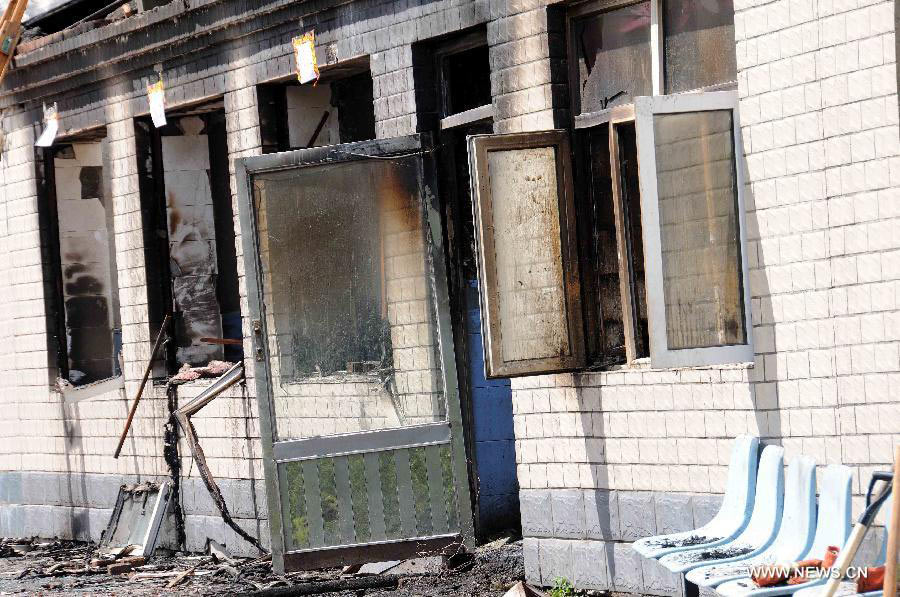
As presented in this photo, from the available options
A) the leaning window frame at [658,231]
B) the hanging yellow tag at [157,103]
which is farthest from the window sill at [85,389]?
the leaning window frame at [658,231]

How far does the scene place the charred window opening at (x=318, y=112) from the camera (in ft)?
35.0

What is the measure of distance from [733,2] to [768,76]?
1.65 ft

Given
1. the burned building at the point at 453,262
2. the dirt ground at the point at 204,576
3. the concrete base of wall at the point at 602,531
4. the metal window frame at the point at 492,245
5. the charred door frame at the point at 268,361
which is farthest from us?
the charred door frame at the point at 268,361

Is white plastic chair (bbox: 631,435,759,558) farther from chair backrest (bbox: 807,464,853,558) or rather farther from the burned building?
chair backrest (bbox: 807,464,853,558)

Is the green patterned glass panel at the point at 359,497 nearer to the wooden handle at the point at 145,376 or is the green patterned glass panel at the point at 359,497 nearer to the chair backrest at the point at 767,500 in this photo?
the wooden handle at the point at 145,376

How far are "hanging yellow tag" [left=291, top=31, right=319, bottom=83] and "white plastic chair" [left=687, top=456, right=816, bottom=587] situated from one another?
489 cm

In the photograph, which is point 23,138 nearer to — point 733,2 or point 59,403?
point 59,403

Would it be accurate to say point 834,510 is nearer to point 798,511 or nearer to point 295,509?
point 798,511

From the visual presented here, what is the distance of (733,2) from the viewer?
24.5 feet

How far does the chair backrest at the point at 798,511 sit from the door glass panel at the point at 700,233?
1.29m

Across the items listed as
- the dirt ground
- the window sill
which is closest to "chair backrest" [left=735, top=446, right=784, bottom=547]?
the dirt ground

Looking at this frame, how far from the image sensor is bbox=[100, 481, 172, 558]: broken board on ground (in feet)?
37.8

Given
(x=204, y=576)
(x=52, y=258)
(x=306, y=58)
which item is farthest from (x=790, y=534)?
(x=52, y=258)

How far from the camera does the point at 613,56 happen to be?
8367 millimetres
